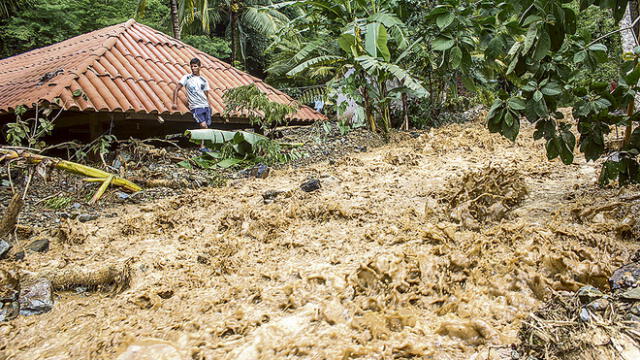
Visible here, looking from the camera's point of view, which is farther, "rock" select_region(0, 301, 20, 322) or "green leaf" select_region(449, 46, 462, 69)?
"green leaf" select_region(449, 46, 462, 69)

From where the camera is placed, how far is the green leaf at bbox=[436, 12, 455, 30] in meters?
2.47

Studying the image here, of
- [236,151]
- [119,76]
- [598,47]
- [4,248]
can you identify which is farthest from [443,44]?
[119,76]

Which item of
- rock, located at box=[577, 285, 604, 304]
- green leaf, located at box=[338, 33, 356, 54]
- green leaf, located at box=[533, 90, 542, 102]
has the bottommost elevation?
rock, located at box=[577, 285, 604, 304]

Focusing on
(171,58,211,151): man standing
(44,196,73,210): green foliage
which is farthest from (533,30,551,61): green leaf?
(171,58,211,151): man standing

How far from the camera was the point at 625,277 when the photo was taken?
6.18 ft

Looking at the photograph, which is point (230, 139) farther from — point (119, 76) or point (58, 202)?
point (119, 76)

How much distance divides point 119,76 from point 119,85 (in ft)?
1.04

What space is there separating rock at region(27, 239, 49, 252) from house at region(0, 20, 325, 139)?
2592 mm

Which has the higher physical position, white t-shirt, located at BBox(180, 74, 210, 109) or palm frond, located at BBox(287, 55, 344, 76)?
palm frond, located at BBox(287, 55, 344, 76)

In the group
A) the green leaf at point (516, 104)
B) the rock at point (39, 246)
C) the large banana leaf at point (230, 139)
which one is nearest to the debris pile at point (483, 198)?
the green leaf at point (516, 104)

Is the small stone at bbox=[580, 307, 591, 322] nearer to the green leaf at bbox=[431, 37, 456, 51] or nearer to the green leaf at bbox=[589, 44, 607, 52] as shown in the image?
the green leaf at bbox=[589, 44, 607, 52]

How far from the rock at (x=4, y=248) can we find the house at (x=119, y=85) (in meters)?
2.73

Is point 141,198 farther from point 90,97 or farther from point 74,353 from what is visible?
point 74,353

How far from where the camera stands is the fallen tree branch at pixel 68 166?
11.9 feet
